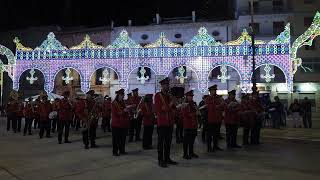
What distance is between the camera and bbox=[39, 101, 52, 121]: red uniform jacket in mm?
18078

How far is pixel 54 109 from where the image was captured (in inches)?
722

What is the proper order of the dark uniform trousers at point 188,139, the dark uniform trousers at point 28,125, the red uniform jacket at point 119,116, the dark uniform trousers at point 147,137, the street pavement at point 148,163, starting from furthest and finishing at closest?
the dark uniform trousers at point 28,125 < the dark uniform trousers at point 147,137 < the red uniform jacket at point 119,116 < the dark uniform trousers at point 188,139 < the street pavement at point 148,163

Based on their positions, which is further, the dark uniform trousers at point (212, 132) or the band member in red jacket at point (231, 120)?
the band member in red jacket at point (231, 120)

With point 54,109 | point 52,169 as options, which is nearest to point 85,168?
point 52,169

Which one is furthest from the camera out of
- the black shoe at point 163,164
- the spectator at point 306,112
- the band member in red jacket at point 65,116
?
the spectator at point 306,112

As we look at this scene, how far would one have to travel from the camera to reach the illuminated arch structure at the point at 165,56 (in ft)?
79.2

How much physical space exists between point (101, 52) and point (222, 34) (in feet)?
60.8

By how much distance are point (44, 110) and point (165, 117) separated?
906cm

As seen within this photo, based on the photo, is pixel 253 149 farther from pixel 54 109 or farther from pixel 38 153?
pixel 54 109

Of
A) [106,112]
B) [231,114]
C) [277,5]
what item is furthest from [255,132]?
[277,5]

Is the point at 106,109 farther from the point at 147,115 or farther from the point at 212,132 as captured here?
the point at 212,132

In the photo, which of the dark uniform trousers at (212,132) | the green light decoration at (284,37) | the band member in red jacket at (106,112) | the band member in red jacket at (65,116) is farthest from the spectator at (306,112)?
the band member in red jacket at (65,116)

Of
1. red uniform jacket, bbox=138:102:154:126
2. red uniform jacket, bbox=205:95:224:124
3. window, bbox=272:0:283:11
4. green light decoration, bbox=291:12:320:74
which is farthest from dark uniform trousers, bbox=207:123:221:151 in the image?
window, bbox=272:0:283:11

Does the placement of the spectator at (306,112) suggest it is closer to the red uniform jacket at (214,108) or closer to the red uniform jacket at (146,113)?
the red uniform jacket at (214,108)
